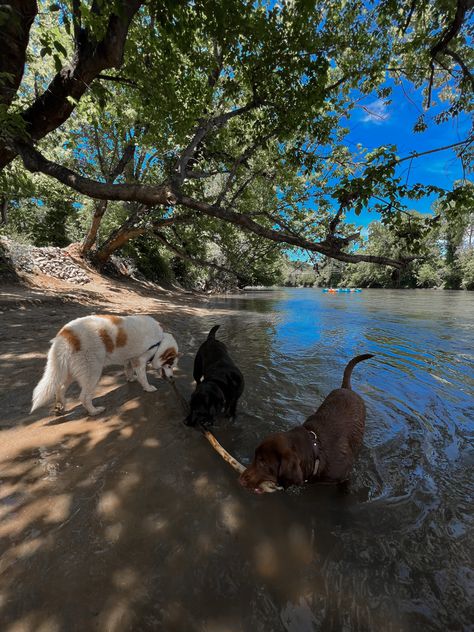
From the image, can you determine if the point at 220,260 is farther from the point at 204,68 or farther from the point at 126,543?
the point at 126,543

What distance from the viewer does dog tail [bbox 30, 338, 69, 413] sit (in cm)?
329

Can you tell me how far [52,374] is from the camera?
11.1ft

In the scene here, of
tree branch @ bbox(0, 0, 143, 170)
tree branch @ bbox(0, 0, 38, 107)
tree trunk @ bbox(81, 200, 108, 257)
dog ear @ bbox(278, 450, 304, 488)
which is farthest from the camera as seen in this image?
tree trunk @ bbox(81, 200, 108, 257)

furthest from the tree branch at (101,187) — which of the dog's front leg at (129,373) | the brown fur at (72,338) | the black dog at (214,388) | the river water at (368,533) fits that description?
the river water at (368,533)

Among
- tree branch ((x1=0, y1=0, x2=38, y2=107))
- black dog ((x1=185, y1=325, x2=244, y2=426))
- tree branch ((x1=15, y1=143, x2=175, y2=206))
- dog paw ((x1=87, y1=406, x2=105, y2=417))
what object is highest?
tree branch ((x1=0, y1=0, x2=38, y2=107))

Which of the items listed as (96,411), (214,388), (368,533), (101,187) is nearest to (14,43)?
(101,187)

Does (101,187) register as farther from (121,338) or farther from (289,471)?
(289,471)

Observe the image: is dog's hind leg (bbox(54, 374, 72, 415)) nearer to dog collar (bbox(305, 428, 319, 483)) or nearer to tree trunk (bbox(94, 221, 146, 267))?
dog collar (bbox(305, 428, 319, 483))

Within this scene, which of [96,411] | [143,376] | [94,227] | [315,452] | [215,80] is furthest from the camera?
[94,227]

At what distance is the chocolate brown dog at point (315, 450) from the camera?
2.20m

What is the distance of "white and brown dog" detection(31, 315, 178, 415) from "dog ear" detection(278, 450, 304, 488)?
9.28 ft

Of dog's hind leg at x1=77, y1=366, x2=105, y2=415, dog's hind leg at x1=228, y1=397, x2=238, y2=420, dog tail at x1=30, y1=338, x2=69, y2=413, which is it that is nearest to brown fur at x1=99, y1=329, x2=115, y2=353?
dog's hind leg at x1=77, y1=366, x2=105, y2=415

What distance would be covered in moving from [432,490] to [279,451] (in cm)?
193

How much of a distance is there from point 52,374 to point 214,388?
84.0 inches
